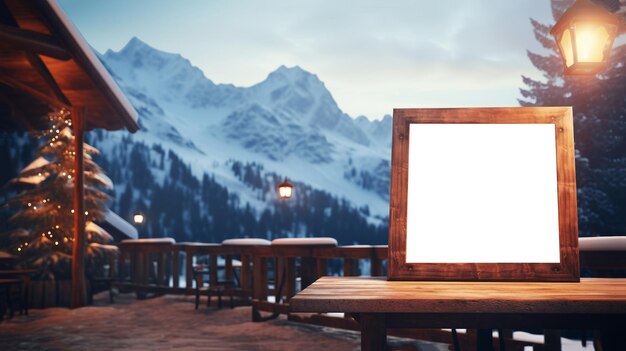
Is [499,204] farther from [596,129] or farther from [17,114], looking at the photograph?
[596,129]

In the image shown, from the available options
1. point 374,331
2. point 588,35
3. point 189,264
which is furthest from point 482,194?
point 189,264

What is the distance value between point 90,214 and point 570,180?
1290cm

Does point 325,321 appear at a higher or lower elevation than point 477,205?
lower

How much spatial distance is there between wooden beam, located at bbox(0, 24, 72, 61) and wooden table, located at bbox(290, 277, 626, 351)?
866 centimetres

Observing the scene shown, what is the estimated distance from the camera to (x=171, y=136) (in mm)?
183000

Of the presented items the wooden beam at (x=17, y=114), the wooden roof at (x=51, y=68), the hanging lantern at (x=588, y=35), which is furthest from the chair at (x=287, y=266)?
the wooden beam at (x=17, y=114)

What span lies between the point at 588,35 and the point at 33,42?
27.9 ft

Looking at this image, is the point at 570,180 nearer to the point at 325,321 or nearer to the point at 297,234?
the point at 325,321

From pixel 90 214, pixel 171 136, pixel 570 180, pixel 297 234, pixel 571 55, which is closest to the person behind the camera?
pixel 570 180

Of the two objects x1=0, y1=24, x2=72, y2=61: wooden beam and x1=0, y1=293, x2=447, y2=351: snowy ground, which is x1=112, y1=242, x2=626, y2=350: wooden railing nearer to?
x1=0, y1=293, x2=447, y2=351: snowy ground

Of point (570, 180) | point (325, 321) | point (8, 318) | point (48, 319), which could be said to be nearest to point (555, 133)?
point (570, 180)

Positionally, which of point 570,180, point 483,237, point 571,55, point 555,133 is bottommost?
point 483,237

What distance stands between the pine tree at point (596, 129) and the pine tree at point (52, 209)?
14608 millimetres

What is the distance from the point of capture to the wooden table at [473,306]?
1.58 m
